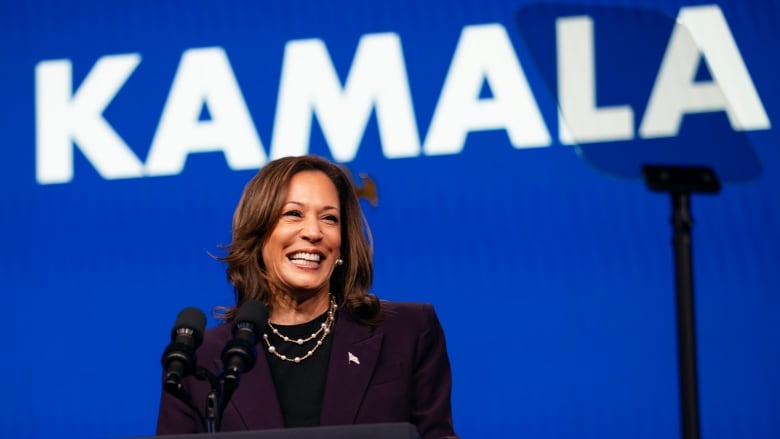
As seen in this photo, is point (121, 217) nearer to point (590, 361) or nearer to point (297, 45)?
point (297, 45)

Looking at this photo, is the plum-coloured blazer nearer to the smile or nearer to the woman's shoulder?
the woman's shoulder

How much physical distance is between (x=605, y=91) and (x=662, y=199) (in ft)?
1.93

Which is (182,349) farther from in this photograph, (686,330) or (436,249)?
(436,249)

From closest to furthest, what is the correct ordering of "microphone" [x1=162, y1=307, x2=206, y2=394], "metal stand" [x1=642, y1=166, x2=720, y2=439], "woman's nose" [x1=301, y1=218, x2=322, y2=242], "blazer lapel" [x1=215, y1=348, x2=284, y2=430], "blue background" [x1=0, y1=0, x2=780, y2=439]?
"metal stand" [x1=642, y1=166, x2=720, y2=439] < "microphone" [x1=162, y1=307, x2=206, y2=394] < "blazer lapel" [x1=215, y1=348, x2=284, y2=430] < "woman's nose" [x1=301, y1=218, x2=322, y2=242] < "blue background" [x1=0, y1=0, x2=780, y2=439]

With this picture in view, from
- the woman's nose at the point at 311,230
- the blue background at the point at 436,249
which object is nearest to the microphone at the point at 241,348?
the woman's nose at the point at 311,230

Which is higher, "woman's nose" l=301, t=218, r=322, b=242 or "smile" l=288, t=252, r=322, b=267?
"woman's nose" l=301, t=218, r=322, b=242

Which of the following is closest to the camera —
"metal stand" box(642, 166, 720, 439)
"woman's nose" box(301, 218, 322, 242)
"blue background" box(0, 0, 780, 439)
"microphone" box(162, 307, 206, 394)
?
"metal stand" box(642, 166, 720, 439)

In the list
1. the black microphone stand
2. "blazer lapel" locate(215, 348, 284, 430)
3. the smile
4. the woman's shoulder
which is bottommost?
"blazer lapel" locate(215, 348, 284, 430)

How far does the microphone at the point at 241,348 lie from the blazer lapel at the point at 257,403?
0.51 meters

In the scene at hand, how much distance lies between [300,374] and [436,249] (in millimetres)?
978

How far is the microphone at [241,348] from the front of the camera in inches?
66.7

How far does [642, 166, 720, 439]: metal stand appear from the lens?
154cm

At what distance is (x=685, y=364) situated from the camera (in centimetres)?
155

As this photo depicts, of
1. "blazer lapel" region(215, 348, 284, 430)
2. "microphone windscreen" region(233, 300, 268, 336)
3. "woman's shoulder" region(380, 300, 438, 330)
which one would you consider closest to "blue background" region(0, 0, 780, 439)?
"woman's shoulder" region(380, 300, 438, 330)
